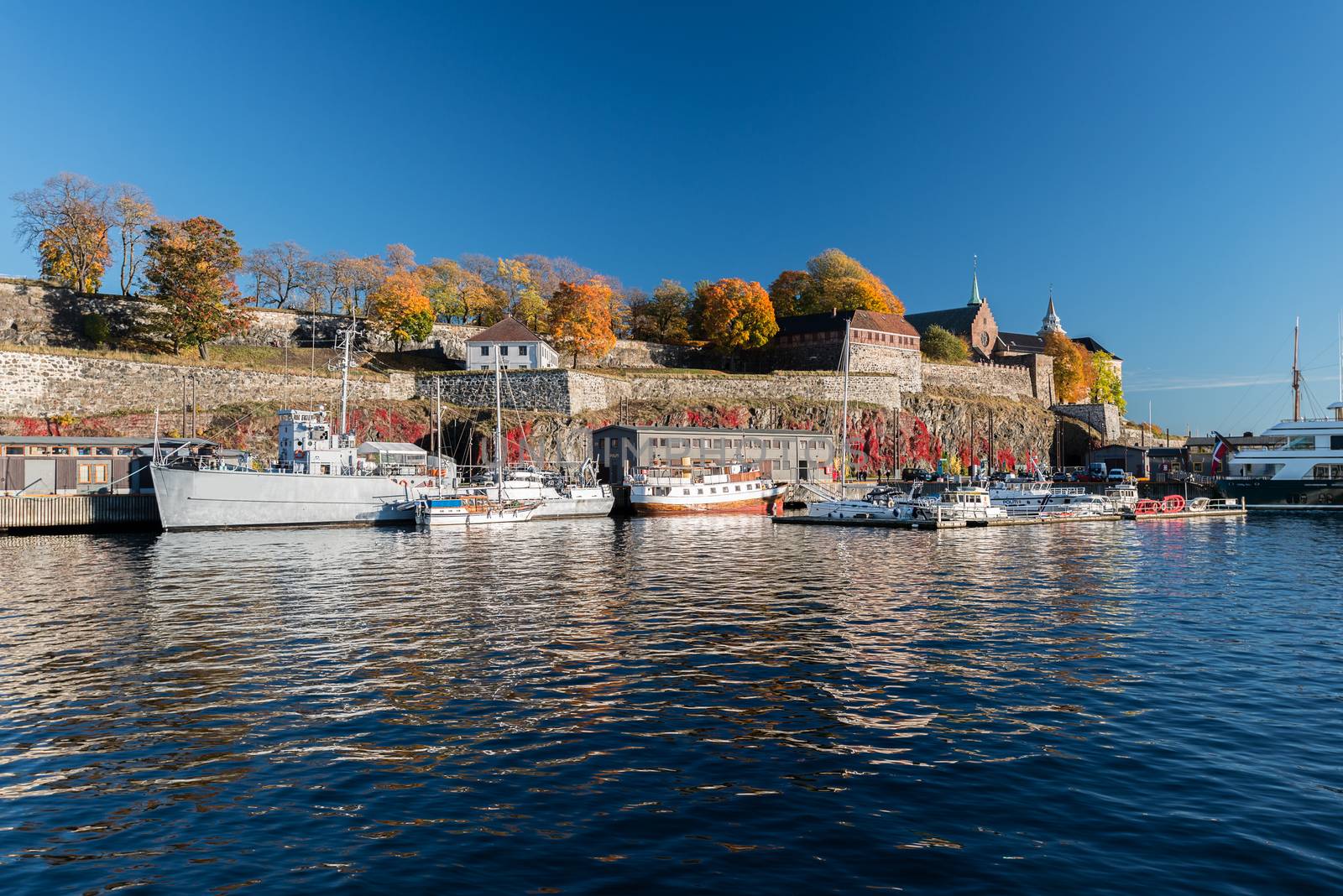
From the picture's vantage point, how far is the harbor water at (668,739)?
34.0 ft

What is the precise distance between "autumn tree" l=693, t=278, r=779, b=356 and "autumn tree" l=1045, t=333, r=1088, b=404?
57759mm

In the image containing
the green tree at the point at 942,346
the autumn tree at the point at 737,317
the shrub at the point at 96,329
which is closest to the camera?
the shrub at the point at 96,329

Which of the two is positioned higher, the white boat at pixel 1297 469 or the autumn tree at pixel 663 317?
the autumn tree at pixel 663 317

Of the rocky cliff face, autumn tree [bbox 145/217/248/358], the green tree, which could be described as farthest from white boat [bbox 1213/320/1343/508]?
autumn tree [bbox 145/217/248/358]

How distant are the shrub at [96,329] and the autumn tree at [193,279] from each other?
16.2 feet

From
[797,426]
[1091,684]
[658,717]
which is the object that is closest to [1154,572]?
[1091,684]

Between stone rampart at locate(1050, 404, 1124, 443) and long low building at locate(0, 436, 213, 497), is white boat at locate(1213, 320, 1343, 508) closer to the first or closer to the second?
stone rampart at locate(1050, 404, 1124, 443)

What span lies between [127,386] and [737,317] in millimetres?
71582

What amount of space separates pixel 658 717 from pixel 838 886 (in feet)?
22.6

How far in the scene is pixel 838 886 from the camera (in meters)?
9.69

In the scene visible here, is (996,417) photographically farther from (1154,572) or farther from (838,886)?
(838,886)

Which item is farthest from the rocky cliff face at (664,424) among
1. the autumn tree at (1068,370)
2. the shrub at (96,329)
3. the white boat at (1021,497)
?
the white boat at (1021,497)

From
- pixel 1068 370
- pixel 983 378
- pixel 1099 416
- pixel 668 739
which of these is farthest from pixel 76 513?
pixel 1068 370

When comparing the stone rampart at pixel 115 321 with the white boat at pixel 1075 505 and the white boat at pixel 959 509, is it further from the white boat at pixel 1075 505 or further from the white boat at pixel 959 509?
the white boat at pixel 1075 505
